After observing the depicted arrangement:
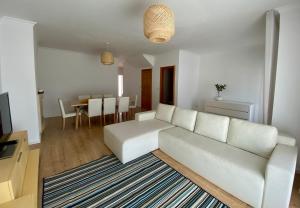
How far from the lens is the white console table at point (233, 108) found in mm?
3980

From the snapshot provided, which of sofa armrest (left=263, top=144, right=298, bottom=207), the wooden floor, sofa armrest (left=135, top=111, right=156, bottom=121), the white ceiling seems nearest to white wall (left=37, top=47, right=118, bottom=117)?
the white ceiling

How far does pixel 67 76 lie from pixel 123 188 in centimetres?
513

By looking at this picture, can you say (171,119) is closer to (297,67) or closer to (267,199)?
(267,199)

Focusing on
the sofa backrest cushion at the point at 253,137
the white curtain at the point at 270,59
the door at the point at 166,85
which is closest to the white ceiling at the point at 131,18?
the white curtain at the point at 270,59

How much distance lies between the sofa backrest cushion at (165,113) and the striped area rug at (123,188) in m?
1.10

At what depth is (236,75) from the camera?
14.8 feet

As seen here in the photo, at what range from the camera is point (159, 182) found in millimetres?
1856

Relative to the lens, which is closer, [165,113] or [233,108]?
[165,113]

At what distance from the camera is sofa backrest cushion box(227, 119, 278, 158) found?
1745 millimetres

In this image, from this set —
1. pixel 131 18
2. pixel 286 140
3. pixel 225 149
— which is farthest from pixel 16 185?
Result: pixel 286 140

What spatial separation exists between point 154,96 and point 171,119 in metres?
3.15

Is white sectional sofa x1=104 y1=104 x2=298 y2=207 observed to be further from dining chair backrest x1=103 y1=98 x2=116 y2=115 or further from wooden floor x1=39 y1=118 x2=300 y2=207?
dining chair backrest x1=103 y1=98 x2=116 y2=115

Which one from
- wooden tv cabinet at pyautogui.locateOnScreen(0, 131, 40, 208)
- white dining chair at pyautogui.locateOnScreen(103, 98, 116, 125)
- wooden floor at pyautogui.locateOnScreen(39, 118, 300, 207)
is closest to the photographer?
wooden tv cabinet at pyautogui.locateOnScreen(0, 131, 40, 208)

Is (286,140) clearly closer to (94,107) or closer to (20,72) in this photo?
(94,107)
